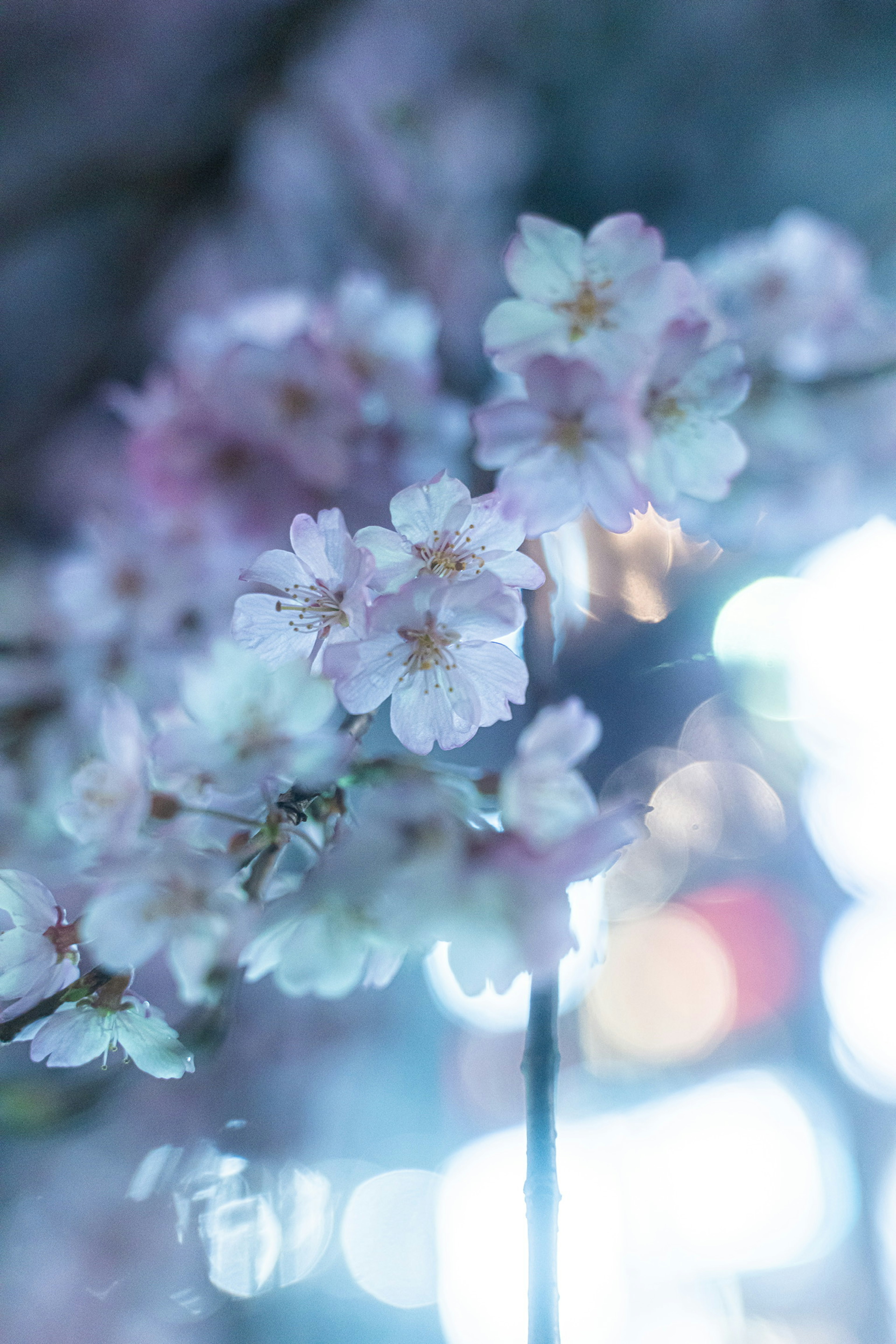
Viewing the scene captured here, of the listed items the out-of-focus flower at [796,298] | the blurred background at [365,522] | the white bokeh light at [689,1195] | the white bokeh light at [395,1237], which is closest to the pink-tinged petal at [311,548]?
the blurred background at [365,522]

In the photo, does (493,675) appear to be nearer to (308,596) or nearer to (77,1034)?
(308,596)

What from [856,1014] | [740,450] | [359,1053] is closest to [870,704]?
[740,450]

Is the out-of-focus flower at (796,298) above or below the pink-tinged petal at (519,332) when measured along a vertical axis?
above

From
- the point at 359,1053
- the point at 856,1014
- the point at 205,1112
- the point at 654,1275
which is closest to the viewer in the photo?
the point at 205,1112

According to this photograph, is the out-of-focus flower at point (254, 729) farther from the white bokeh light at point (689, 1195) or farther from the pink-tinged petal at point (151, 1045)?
the white bokeh light at point (689, 1195)

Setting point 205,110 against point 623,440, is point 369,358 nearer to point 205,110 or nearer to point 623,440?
point 623,440

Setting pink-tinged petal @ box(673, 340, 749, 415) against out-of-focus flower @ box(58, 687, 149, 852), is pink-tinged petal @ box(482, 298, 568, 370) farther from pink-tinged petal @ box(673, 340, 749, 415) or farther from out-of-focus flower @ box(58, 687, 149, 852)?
out-of-focus flower @ box(58, 687, 149, 852)
